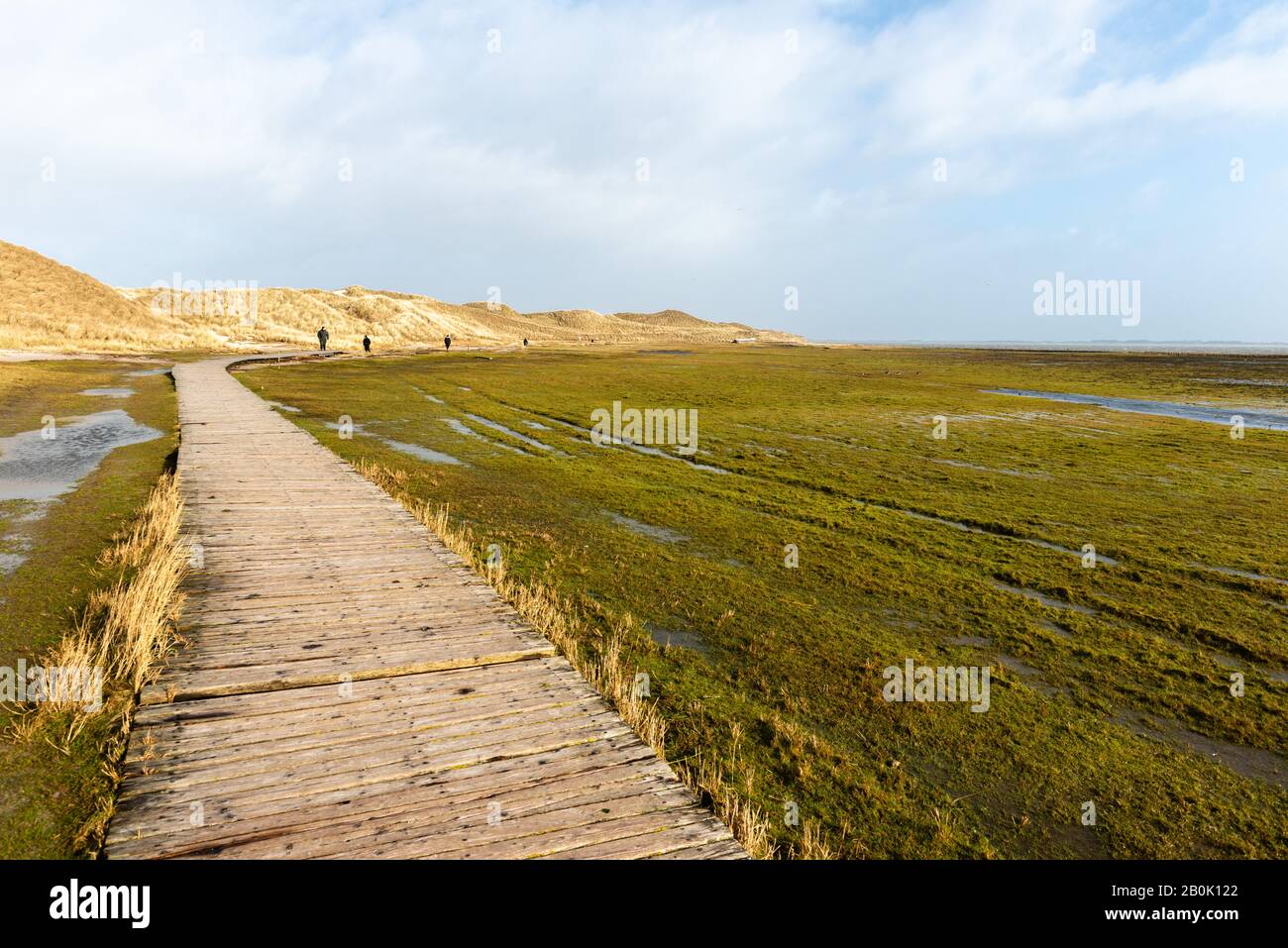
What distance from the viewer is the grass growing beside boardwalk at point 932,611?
6.03 metres

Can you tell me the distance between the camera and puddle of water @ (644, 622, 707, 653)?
8.89 m

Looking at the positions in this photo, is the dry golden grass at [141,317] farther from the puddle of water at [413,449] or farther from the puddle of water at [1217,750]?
the puddle of water at [1217,750]

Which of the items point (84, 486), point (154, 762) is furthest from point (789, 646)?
point (84, 486)

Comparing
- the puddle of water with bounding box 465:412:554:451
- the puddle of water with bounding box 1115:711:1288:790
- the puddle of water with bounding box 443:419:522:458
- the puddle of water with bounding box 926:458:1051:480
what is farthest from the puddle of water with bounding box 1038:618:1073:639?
the puddle of water with bounding box 465:412:554:451

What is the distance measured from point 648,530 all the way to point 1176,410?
1628 inches

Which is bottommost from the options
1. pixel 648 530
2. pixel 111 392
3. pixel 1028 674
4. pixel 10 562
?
pixel 1028 674

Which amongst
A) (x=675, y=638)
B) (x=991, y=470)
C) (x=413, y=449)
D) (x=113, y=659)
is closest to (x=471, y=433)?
(x=413, y=449)

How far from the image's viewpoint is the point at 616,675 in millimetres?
6777

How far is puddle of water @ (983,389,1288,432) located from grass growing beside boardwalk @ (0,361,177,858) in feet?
140

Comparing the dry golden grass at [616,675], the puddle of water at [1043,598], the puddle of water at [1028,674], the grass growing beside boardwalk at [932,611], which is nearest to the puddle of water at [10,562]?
the dry golden grass at [616,675]

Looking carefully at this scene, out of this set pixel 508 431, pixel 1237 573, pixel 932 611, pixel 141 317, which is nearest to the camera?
pixel 932 611

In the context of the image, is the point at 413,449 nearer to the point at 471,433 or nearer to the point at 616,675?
the point at 471,433

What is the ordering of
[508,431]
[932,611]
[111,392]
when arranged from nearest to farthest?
[932,611] → [508,431] → [111,392]

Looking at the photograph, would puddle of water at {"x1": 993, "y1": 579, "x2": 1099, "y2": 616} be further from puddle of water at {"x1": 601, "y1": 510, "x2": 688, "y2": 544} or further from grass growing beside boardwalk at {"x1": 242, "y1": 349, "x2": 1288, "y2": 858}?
puddle of water at {"x1": 601, "y1": 510, "x2": 688, "y2": 544}
